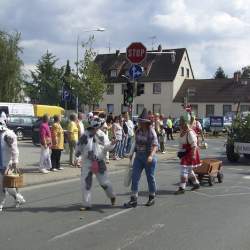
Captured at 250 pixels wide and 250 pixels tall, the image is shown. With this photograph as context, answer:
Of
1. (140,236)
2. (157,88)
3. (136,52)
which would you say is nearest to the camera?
(140,236)

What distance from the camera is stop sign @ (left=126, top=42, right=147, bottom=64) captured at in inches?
811

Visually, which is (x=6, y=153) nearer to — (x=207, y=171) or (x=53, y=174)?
(x=207, y=171)

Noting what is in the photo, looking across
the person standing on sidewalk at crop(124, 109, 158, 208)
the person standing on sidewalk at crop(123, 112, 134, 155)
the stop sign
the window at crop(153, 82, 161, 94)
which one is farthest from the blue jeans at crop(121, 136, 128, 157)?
the window at crop(153, 82, 161, 94)

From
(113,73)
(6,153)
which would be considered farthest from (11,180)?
(113,73)

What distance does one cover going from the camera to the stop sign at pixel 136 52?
20.6 m

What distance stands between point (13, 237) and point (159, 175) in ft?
30.0

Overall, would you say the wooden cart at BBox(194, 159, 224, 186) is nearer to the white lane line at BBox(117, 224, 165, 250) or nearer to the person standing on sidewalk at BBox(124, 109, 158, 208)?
the person standing on sidewalk at BBox(124, 109, 158, 208)

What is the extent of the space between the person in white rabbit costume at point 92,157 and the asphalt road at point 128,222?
1.22ft

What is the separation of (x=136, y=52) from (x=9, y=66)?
112ft

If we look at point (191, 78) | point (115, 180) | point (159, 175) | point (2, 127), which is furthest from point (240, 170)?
point (191, 78)

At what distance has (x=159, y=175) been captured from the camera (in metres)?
17.2

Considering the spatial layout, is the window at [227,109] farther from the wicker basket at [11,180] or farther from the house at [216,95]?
the wicker basket at [11,180]

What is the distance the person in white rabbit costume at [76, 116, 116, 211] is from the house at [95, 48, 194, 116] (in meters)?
64.9

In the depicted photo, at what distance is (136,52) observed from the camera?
20750mm
